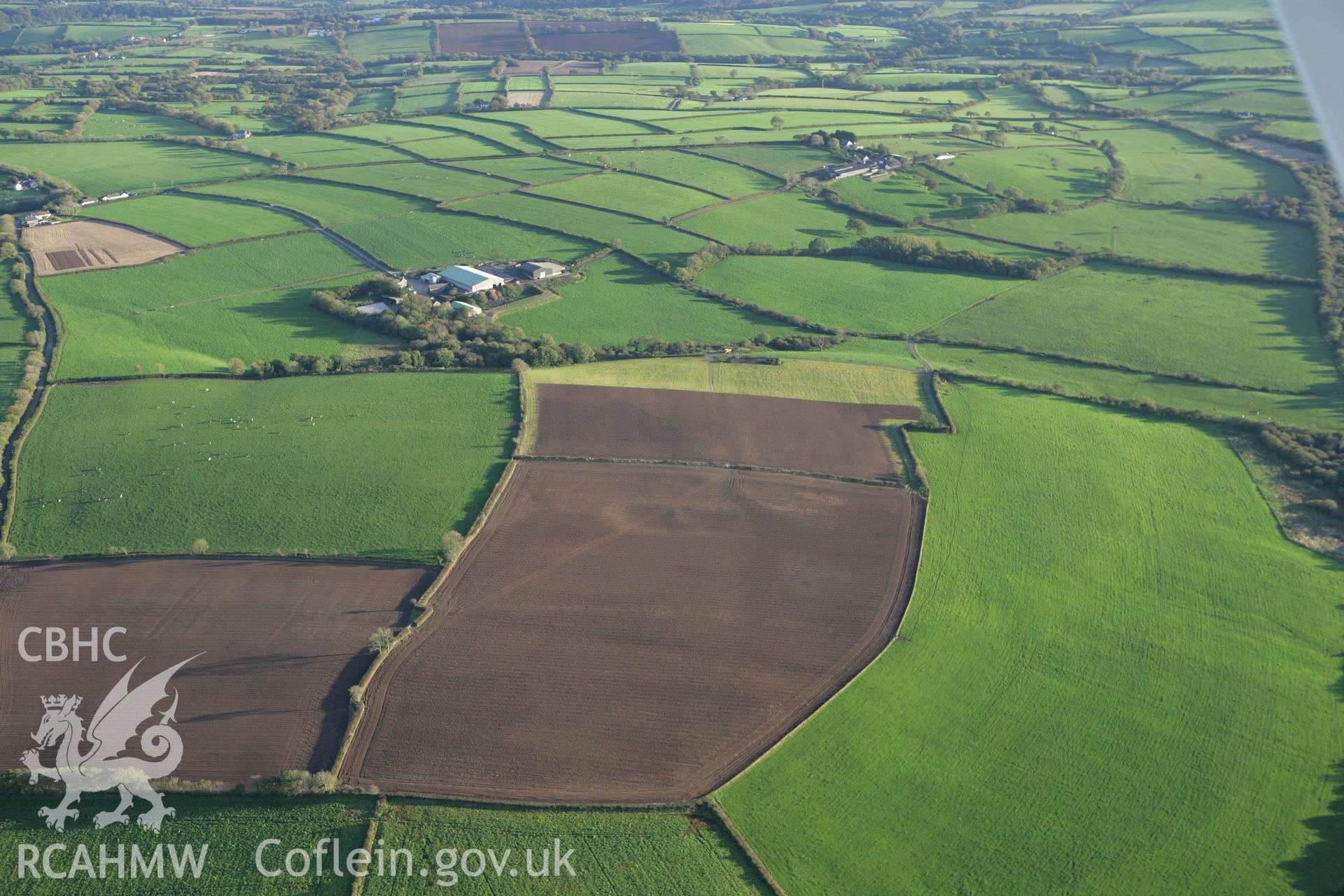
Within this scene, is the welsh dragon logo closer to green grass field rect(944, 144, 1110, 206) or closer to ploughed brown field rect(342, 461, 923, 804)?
ploughed brown field rect(342, 461, 923, 804)

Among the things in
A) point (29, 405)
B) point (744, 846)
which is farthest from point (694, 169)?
point (744, 846)

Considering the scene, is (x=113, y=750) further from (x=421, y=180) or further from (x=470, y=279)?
(x=421, y=180)

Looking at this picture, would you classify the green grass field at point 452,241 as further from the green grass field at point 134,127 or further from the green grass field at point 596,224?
the green grass field at point 134,127

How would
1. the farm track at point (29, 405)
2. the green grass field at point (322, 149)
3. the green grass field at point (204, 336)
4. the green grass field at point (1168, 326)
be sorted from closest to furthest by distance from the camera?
the farm track at point (29, 405), the green grass field at point (204, 336), the green grass field at point (1168, 326), the green grass field at point (322, 149)

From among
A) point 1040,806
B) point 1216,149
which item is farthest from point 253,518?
point 1216,149

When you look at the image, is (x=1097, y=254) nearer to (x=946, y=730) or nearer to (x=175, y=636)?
(x=946, y=730)

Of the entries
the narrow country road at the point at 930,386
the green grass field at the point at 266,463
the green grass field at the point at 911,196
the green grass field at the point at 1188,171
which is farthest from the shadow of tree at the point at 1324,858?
the green grass field at the point at 1188,171

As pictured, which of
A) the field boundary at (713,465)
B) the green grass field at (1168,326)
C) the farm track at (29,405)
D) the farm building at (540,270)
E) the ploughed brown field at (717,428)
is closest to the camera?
the farm track at (29,405)
